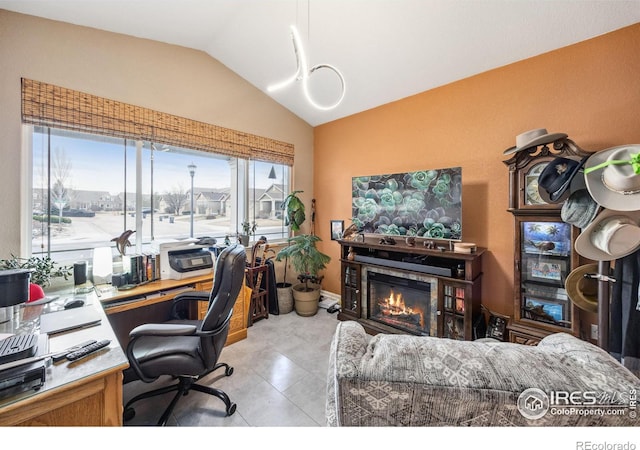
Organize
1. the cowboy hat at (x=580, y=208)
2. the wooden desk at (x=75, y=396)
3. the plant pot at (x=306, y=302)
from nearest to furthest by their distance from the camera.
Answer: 1. the wooden desk at (x=75, y=396)
2. the cowboy hat at (x=580, y=208)
3. the plant pot at (x=306, y=302)

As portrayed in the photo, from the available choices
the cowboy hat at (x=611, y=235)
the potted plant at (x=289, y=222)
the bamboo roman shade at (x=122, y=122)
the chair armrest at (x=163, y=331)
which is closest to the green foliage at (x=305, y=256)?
the potted plant at (x=289, y=222)

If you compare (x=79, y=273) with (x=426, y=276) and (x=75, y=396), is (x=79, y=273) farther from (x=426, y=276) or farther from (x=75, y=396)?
(x=426, y=276)

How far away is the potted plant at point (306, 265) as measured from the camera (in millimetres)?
3148

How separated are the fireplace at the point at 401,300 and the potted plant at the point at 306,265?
652 mm

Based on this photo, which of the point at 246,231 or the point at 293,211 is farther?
the point at 293,211

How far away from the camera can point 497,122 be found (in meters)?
2.37

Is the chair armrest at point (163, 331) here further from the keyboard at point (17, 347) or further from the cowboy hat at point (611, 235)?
the cowboy hat at point (611, 235)

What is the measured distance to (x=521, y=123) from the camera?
225 cm

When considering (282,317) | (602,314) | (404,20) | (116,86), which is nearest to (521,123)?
(404,20)

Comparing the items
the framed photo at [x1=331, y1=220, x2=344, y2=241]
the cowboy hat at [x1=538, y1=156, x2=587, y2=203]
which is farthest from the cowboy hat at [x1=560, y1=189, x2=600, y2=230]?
the framed photo at [x1=331, y1=220, x2=344, y2=241]

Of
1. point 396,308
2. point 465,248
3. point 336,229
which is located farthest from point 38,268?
point 465,248

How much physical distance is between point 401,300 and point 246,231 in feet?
6.79

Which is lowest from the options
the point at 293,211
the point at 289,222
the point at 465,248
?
the point at 465,248
